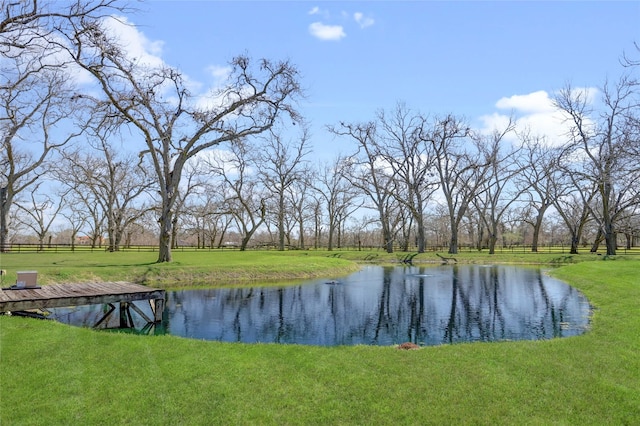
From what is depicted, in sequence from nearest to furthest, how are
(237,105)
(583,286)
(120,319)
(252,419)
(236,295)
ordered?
(252,419), (120,319), (236,295), (583,286), (237,105)

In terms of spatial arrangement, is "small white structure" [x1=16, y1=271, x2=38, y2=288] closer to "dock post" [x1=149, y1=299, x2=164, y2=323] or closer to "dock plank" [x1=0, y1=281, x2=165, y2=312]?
"dock plank" [x1=0, y1=281, x2=165, y2=312]

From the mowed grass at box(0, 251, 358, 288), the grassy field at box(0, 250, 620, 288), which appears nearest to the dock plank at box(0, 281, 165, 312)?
the grassy field at box(0, 250, 620, 288)

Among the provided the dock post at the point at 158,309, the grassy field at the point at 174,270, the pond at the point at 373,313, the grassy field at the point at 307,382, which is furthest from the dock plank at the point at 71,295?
the grassy field at the point at 174,270

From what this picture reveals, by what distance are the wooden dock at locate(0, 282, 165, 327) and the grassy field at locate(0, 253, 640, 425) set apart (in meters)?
1.87

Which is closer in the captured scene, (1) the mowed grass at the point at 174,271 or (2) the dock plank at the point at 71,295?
(2) the dock plank at the point at 71,295

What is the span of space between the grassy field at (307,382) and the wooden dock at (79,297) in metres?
1.87

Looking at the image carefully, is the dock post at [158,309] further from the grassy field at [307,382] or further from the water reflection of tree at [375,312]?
the grassy field at [307,382]

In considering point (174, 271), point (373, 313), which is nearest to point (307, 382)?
point (373, 313)

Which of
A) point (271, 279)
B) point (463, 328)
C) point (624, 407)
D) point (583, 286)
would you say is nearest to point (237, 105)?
point (271, 279)

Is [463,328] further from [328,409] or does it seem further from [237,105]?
[237,105]

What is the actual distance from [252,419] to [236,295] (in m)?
12.7

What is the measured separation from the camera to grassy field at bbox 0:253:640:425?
5.03 metres

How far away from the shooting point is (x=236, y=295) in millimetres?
17312

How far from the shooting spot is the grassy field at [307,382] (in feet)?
16.5
